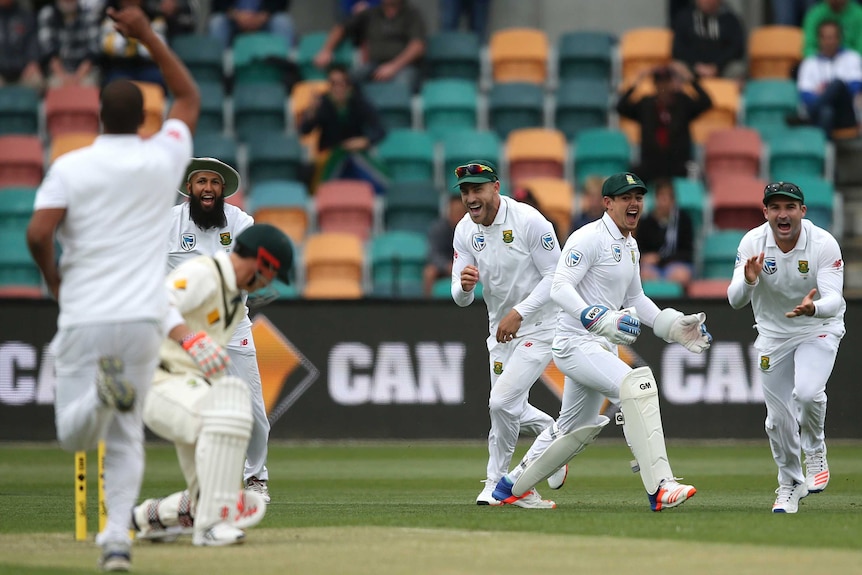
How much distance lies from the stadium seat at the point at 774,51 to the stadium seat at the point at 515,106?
10.4ft

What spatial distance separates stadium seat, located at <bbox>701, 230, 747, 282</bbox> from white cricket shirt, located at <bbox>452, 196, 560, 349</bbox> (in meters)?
7.45

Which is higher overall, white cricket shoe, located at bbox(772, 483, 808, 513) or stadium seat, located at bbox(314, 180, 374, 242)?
stadium seat, located at bbox(314, 180, 374, 242)

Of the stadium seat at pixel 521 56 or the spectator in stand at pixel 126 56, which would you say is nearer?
the spectator in stand at pixel 126 56

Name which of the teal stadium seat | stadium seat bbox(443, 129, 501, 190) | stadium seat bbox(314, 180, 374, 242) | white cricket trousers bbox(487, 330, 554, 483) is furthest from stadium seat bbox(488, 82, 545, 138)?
white cricket trousers bbox(487, 330, 554, 483)

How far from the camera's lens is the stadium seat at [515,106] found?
19828 millimetres

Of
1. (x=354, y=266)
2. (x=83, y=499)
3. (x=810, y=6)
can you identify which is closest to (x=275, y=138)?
(x=354, y=266)

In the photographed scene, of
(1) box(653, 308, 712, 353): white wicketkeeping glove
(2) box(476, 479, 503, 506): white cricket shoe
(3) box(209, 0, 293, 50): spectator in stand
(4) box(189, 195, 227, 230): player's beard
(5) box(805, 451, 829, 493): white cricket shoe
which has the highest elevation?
(3) box(209, 0, 293, 50): spectator in stand

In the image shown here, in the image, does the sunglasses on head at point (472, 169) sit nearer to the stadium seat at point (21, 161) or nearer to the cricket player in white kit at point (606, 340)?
the cricket player in white kit at point (606, 340)

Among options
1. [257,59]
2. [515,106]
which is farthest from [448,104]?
[257,59]

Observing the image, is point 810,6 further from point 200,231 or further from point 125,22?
point 125,22

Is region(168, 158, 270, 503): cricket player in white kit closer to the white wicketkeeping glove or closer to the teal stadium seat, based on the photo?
the white wicketkeeping glove

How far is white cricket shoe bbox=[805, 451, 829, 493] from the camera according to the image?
987 centimetres

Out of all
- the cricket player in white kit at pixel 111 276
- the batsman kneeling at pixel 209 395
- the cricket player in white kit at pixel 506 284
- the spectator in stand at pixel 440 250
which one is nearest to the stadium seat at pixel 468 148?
the spectator in stand at pixel 440 250

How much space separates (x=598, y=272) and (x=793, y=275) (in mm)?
1373
